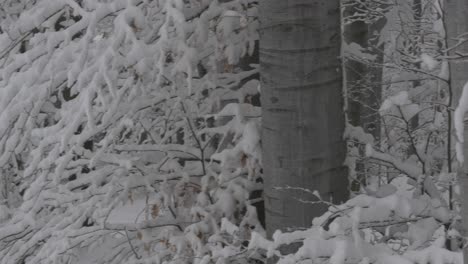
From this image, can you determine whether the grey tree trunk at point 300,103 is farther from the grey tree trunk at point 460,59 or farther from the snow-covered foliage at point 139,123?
the grey tree trunk at point 460,59

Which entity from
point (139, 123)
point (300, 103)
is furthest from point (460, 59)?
point (139, 123)

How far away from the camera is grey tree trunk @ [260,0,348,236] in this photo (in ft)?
7.99

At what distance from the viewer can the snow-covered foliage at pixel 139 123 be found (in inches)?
103

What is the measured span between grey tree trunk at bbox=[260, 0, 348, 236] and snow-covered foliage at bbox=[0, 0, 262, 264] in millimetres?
298

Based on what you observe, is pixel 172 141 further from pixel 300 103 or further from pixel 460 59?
pixel 460 59

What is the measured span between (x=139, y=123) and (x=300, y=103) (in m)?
1.43

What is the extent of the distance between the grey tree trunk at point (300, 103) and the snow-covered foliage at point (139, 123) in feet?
0.98

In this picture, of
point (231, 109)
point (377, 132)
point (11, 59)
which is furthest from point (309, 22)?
point (377, 132)

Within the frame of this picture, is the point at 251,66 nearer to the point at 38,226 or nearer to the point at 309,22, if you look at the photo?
the point at 309,22

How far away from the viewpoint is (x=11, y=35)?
2846 mm

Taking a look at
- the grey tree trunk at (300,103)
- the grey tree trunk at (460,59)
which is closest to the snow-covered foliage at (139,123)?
the grey tree trunk at (300,103)

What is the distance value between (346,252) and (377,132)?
16.6 ft

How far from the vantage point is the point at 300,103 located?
2.46 meters

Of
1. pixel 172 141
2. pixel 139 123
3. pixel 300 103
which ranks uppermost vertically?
pixel 300 103
